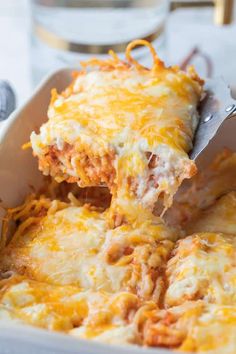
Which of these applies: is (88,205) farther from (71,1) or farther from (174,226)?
(71,1)

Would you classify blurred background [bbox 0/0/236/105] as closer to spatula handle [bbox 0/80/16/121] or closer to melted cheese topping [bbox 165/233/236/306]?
spatula handle [bbox 0/80/16/121]

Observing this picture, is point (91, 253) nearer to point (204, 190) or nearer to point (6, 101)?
point (204, 190)

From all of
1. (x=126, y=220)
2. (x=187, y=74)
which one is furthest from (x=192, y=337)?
(x=187, y=74)

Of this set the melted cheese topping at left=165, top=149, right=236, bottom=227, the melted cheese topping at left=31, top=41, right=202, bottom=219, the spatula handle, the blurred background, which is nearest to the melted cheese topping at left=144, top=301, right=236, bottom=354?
the melted cheese topping at left=31, top=41, right=202, bottom=219

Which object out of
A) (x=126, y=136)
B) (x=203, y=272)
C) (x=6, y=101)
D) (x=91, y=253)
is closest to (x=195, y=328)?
(x=203, y=272)

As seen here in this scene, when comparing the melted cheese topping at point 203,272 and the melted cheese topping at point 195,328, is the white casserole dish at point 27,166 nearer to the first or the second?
the melted cheese topping at point 195,328

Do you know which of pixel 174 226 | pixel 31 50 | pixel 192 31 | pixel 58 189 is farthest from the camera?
pixel 192 31


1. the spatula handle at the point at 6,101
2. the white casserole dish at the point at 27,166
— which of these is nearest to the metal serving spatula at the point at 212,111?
the white casserole dish at the point at 27,166
